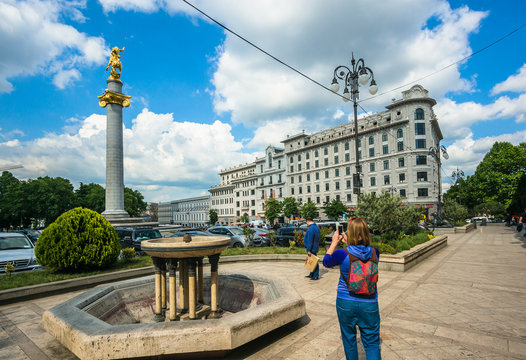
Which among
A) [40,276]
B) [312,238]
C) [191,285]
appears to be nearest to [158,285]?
[191,285]

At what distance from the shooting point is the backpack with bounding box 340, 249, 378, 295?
2820 millimetres

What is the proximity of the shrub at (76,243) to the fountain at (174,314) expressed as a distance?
381 cm

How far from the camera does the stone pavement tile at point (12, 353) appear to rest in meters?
3.97

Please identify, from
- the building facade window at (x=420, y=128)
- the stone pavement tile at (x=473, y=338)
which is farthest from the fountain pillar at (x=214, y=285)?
the building facade window at (x=420, y=128)

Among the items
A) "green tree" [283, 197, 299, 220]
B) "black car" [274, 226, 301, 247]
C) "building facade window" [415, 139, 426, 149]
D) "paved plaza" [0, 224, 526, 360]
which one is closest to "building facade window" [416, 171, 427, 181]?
"building facade window" [415, 139, 426, 149]

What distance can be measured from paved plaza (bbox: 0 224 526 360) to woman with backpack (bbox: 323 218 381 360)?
1.24 m

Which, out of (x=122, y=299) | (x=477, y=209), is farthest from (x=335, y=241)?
(x=477, y=209)

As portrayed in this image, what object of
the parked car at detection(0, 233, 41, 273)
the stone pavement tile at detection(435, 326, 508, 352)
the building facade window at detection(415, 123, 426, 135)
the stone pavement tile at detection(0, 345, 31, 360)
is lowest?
the stone pavement tile at detection(435, 326, 508, 352)

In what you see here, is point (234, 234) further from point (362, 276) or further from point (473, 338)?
point (362, 276)

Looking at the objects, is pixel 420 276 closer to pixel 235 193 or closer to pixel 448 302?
pixel 448 302

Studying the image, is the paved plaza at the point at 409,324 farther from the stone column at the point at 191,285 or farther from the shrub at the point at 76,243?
the shrub at the point at 76,243

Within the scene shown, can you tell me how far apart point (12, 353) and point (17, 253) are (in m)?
7.46

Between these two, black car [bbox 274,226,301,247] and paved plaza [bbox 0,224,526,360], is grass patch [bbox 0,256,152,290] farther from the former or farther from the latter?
black car [bbox 274,226,301,247]

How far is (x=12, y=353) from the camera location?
13.4 feet
